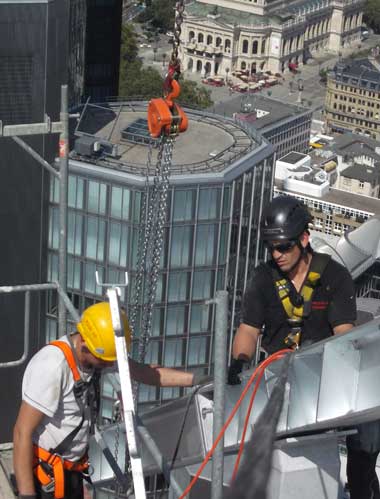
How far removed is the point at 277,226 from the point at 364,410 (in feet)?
8.85

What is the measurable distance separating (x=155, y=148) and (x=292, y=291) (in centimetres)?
3539

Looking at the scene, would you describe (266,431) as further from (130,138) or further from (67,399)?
(130,138)

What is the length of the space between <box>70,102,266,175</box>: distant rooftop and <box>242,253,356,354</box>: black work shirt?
32.2 meters

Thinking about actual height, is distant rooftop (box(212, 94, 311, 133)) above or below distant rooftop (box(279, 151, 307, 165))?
above

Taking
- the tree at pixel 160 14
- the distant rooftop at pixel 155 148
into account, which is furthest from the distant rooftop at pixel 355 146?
the distant rooftop at pixel 155 148

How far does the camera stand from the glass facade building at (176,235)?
45.3m

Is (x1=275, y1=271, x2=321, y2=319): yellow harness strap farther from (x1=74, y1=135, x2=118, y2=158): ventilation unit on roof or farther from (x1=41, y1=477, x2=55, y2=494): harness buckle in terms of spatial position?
(x1=74, y1=135, x2=118, y2=158): ventilation unit on roof

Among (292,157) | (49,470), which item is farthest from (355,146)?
(49,470)

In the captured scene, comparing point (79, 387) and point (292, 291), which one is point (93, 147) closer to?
point (292, 291)

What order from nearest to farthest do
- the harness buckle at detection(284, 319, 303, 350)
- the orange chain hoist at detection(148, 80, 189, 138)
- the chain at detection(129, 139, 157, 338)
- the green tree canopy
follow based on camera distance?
the harness buckle at detection(284, 319, 303, 350)
the orange chain hoist at detection(148, 80, 189, 138)
the chain at detection(129, 139, 157, 338)
the green tree canopy

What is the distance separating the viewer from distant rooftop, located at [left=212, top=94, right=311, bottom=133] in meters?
135

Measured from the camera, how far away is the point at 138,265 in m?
46.1

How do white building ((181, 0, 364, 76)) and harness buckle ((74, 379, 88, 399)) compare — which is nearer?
harness buckle ((74, 379, 88, 399))

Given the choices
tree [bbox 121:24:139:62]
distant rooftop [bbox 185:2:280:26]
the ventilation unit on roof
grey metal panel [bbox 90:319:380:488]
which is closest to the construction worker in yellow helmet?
grey metal panel [bbox 90:319:380:488]
